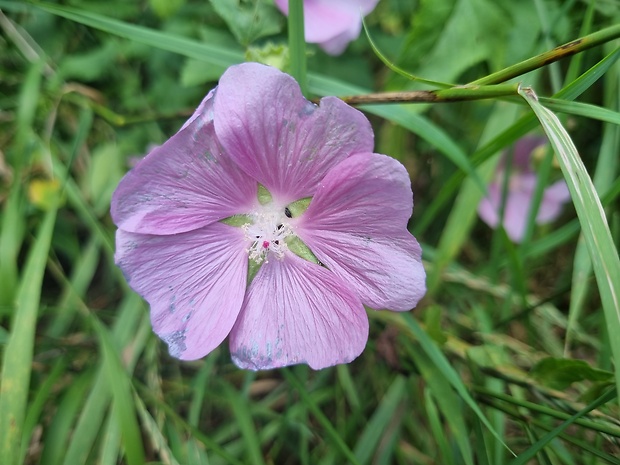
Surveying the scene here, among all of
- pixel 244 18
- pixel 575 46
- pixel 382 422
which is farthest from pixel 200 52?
pixel 382 422

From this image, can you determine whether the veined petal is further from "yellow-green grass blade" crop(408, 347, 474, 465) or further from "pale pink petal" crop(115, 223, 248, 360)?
"yellow-green grass blade" crop(408, 347, 474, 465)

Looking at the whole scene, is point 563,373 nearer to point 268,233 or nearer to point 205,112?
point 268,233

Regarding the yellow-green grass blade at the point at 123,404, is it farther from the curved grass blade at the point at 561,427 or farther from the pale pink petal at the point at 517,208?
the pale pink petal at the point at 517,208

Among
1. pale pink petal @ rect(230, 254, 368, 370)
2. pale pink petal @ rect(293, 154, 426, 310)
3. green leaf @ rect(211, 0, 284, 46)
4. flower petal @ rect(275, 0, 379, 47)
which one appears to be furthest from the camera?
flower petal @ rect(275, 0, 379, 47)

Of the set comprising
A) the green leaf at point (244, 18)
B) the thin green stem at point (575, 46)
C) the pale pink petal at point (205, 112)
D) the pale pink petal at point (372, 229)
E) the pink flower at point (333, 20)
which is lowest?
the pale pink petal at point (372, 229)

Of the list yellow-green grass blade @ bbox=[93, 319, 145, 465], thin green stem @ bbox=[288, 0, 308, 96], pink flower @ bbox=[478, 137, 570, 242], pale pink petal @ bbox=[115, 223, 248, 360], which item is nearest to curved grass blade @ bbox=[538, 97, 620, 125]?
thin green stem @ bbox=[288, 0, 308, 96]

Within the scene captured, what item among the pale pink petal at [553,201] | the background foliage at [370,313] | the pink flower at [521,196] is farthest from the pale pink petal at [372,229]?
the pale pink petal at [553,201]
